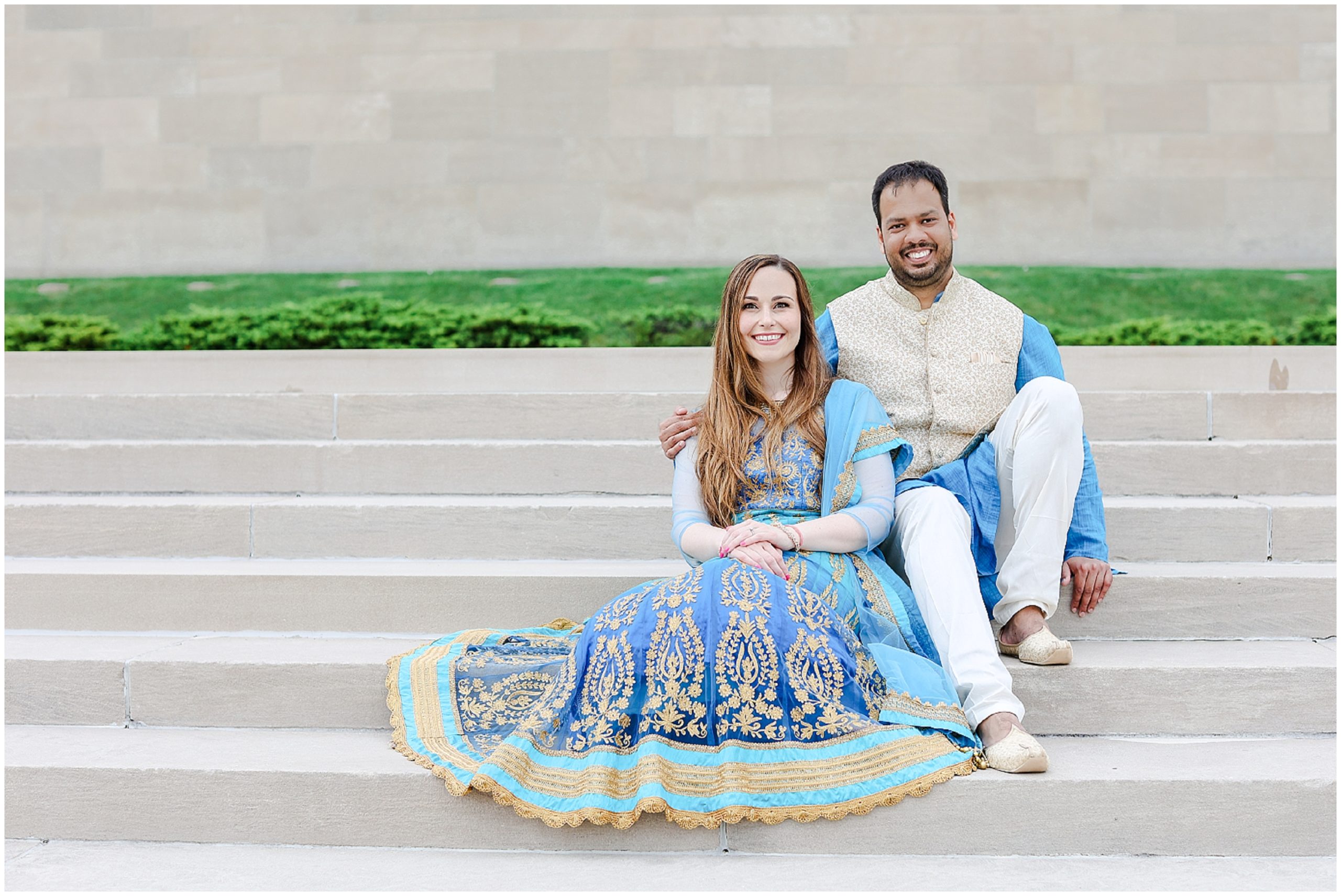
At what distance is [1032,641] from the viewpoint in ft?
9.35

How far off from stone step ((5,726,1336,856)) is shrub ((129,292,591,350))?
473cm

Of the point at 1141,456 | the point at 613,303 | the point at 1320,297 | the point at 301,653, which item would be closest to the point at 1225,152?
the point at 1320,297

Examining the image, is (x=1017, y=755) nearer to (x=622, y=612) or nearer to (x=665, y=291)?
(x=622, y=612)

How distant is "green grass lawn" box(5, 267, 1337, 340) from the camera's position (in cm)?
799

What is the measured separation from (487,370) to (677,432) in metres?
2.82

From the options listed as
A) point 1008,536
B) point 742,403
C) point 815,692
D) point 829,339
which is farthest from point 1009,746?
point 829,339

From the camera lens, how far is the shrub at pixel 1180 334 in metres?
7.02

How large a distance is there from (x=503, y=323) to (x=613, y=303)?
3.97 feet

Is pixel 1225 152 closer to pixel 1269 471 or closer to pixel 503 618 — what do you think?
pixel 1269 471

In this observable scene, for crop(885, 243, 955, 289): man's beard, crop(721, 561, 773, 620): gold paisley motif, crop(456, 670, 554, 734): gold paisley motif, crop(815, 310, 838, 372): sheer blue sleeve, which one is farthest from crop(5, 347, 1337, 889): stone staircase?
crop(885, 243, 955, 289): man's beard

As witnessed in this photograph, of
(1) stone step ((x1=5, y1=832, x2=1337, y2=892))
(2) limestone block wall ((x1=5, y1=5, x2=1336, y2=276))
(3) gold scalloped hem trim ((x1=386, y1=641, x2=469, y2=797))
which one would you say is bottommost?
(1) stone step ((x1=5, y1=832, x2=1337, y2=892))

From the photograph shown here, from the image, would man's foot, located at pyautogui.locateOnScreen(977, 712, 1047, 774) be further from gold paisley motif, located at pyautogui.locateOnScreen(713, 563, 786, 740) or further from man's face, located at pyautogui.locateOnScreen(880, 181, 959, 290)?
man's face, located at pyautogui.locateOnScreen(880, 181, 959, 290)

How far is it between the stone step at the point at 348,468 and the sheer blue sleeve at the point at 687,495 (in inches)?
44.9

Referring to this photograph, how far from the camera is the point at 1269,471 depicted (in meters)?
3.91
